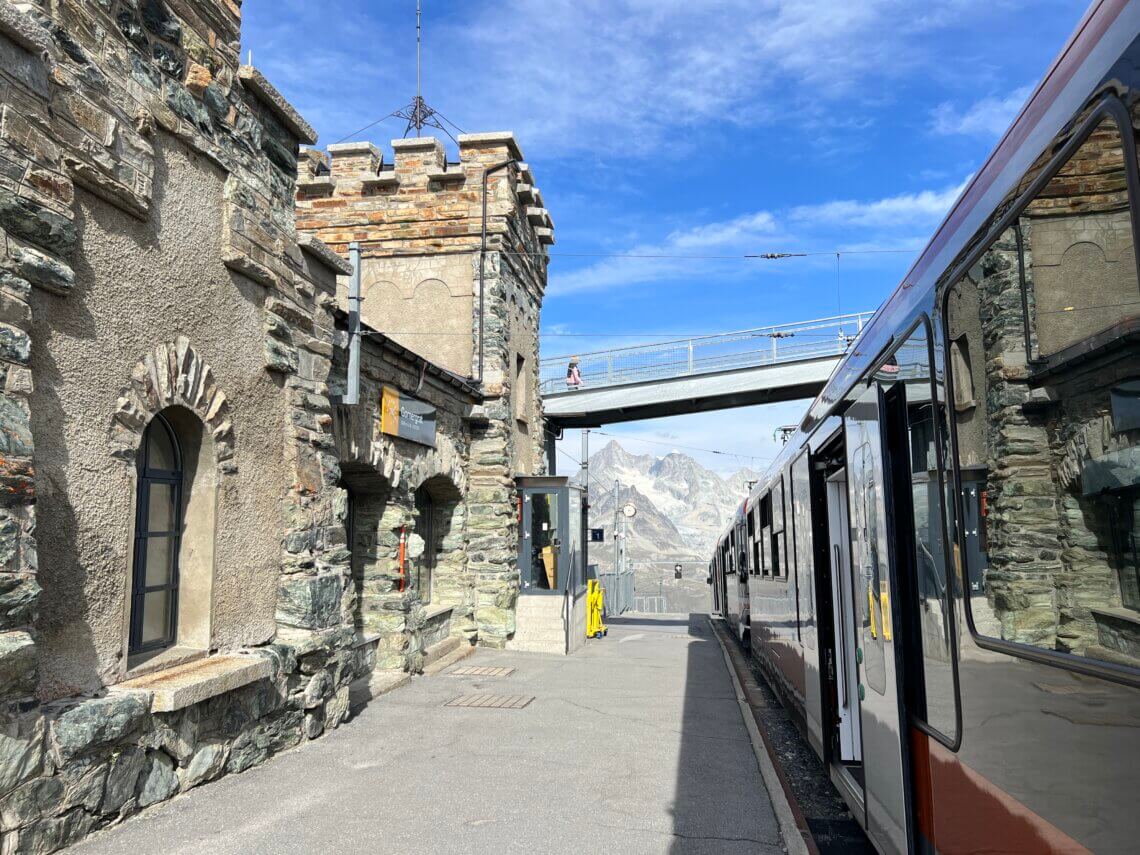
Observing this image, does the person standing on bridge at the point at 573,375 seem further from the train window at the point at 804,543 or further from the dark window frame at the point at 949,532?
the dark window frame at the point at 949,532

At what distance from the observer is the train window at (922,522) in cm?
293

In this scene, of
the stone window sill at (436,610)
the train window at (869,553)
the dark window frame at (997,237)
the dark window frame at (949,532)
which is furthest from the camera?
the stone window sill at (436,610)

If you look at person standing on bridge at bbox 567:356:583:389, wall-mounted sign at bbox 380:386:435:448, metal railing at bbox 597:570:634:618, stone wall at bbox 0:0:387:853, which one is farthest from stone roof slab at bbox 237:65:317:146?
metal railing at bbox 597:570:634:618

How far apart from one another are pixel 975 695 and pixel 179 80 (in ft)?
19.2

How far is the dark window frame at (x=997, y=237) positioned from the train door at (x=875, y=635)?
93cm

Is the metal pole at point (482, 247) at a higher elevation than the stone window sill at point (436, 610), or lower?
higher

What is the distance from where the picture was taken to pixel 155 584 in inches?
221

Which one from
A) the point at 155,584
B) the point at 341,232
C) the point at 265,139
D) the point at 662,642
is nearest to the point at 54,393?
the point at 155,584

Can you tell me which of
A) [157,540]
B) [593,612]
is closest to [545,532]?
[593,612]

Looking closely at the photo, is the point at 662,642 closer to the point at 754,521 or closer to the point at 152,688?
the point at 754,521

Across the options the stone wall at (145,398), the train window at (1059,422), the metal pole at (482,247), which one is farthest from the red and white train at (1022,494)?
the metal pole at (482,247)

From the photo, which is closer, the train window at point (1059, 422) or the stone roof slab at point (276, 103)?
the train window at point (1059, 422)

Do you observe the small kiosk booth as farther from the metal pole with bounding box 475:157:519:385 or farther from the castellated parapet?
the metal pole with bounding box 475:157:519:385

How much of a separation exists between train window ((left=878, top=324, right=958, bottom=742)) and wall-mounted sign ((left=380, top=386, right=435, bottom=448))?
677 centimetres
